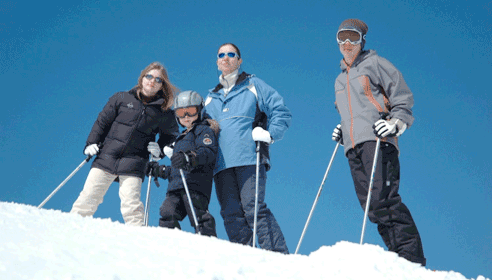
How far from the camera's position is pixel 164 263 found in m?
2.53

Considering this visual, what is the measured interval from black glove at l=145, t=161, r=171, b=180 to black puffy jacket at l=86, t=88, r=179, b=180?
0.27 ft

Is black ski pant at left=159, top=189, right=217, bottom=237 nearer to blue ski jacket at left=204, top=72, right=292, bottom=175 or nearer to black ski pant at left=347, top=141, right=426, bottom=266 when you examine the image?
blue ski jacket at left=204, top=72, right=292, bottom=175

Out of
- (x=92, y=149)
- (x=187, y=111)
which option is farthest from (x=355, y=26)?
(x=92, y=149)

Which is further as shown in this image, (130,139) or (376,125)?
(130,139)

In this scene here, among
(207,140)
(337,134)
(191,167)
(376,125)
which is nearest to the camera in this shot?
(376,125)

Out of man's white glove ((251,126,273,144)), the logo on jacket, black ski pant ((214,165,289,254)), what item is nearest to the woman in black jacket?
the logo on jacket

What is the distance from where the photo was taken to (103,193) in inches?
226

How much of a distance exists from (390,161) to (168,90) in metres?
3.39

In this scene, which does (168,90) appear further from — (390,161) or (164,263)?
(164,263)

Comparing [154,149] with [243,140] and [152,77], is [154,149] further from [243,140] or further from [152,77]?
[243,140]

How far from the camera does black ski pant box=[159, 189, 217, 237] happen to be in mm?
5090

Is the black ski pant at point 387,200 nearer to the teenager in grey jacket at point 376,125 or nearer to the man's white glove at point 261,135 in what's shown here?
the teenager in grey jacket at point 376,125

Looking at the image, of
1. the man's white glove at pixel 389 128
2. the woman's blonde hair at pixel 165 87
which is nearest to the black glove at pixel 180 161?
the woman's blonde hair at pixel 165 87

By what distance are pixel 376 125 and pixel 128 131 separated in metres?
3.35
